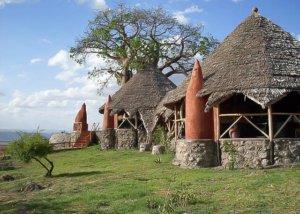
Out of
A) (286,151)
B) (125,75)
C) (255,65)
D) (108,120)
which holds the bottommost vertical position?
(286,151)

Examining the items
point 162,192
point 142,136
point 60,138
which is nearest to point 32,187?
point 162,192

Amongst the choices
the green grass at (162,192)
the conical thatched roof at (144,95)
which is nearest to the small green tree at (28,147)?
the green grass at (162,192)

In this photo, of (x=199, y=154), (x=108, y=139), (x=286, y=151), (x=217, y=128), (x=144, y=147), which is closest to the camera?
(x=286, y=151)

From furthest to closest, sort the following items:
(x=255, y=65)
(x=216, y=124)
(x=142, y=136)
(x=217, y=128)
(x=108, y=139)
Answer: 1. (x=108, y=139)
2. (x=142, y=136)
3. (x=216, y=124)
4. (x=217, y=128)
5. (x=255, y=65)

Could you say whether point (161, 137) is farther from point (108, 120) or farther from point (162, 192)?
point (162, 192)

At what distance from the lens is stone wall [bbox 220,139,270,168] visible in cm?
1700

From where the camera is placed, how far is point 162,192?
13.1 metres

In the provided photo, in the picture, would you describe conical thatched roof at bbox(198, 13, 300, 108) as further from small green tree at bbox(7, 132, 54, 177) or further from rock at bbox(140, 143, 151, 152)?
rock at bbox(140, 143, 151, 152)

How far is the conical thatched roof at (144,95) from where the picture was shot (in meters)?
31.0

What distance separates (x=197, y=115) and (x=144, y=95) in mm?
13692

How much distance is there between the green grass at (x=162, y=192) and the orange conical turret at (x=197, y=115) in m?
1.88

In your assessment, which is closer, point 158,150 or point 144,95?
point 158,150

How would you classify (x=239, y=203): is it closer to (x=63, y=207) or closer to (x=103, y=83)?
(x=63, y=207)

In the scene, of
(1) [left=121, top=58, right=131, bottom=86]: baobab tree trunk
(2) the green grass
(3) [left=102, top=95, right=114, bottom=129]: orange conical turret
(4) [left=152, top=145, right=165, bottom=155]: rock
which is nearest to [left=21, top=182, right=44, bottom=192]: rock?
(2) the green grass
